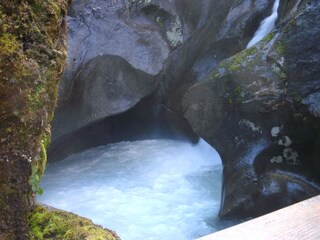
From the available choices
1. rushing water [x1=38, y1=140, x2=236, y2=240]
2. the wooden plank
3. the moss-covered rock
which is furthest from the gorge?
the wooden plank

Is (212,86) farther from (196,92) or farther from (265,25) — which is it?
(265,25)

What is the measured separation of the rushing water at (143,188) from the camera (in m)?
6.04

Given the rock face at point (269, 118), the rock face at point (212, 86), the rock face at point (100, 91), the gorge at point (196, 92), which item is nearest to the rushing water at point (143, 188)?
the gorge at point (196, 92)

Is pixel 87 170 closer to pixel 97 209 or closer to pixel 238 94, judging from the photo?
pixel 97 209

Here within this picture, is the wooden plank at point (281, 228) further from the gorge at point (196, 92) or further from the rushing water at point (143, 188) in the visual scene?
the rushing water at point (143, 188)

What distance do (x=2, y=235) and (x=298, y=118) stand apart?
476 centimetres

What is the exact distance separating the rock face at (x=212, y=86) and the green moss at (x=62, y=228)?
152 inches

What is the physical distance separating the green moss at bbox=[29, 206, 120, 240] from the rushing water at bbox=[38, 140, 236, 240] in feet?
10.7

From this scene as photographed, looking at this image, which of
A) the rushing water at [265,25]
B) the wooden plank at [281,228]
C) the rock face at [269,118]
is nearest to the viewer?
the wooden plank at [281,228]

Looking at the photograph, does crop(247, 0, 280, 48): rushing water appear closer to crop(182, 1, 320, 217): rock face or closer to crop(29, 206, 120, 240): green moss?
crop(182, 1, 320, 217): rock face

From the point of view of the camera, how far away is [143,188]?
7.52 m

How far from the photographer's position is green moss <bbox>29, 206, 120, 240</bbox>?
241 cm

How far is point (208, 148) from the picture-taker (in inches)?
388

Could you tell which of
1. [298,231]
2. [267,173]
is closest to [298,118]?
[267,173]
